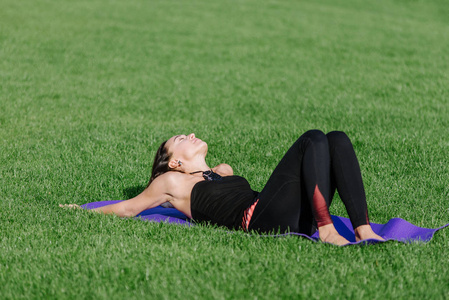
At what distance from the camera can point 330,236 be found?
4.73m

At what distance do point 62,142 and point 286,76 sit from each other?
22.6 feet

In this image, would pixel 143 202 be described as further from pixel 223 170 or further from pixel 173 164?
Result: pixel 223 170

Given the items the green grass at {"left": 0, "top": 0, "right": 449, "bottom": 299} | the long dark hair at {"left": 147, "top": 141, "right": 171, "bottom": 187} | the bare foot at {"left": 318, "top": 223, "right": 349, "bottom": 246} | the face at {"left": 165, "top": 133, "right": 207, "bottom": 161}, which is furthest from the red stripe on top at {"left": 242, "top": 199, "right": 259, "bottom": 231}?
the long dark hair at {"left": 147, "top": 141, "right": 171, "bottom": 187}

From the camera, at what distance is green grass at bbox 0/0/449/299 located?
166 inches

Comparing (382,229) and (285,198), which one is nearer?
(285,198)

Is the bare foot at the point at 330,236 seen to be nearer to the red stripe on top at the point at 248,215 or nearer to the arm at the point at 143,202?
the red stripe on top at the point at 248,215

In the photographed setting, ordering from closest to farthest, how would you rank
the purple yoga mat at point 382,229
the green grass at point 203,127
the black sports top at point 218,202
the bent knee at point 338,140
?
the green grass at point 203,127, the bent knee at point 338,140, the purple yoga mat at point 382,229, the black sports top at point 218,202

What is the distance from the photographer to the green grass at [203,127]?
422 cm

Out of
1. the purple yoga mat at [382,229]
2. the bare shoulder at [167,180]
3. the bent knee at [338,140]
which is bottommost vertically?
the purple yoga mat at [382,229]

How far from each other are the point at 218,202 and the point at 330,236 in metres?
1.11

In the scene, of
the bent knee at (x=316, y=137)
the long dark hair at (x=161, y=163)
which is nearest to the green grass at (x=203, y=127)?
the long dark hair at (x=161, y=163)

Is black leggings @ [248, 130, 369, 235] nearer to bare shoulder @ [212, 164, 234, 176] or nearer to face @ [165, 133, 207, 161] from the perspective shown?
face @ [165, 133, 207, 161]

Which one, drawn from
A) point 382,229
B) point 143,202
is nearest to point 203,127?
point 143,202

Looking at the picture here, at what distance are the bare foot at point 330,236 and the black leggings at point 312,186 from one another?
47 millimetres
